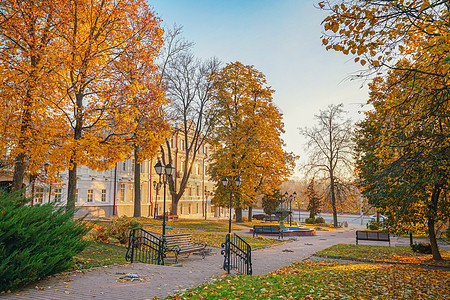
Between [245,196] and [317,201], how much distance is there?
17.1 meters

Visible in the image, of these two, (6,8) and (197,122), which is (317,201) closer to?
(197,122)

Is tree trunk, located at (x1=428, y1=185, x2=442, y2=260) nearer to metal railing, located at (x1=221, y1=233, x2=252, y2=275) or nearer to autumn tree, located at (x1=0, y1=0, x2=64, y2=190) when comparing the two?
metal railing, located at (x1=221, y1=233, x2=252, y2=275)

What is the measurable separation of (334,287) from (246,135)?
19.5 m

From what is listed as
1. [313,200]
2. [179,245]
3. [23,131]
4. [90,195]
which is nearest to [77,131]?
[23,131]

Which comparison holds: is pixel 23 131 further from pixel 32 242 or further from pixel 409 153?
pixel 409 153

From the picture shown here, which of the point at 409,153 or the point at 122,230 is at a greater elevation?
the point at 409,153

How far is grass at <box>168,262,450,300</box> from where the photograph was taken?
253 inches

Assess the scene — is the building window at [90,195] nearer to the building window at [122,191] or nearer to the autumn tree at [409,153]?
the building window at [122,191]

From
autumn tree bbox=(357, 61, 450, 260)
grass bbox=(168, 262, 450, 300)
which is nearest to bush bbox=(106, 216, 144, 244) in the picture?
grass bbox=(168, 262, 450, 300)

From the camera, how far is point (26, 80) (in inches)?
454

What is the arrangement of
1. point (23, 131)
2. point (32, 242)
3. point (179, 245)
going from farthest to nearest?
point (179, 245)
point (23, 131)
point (32, 242)

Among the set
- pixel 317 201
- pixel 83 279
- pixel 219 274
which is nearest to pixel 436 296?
pixel 219 274

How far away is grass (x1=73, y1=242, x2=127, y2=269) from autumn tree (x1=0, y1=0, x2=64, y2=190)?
3.78 metres

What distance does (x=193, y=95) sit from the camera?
98.3 feet
